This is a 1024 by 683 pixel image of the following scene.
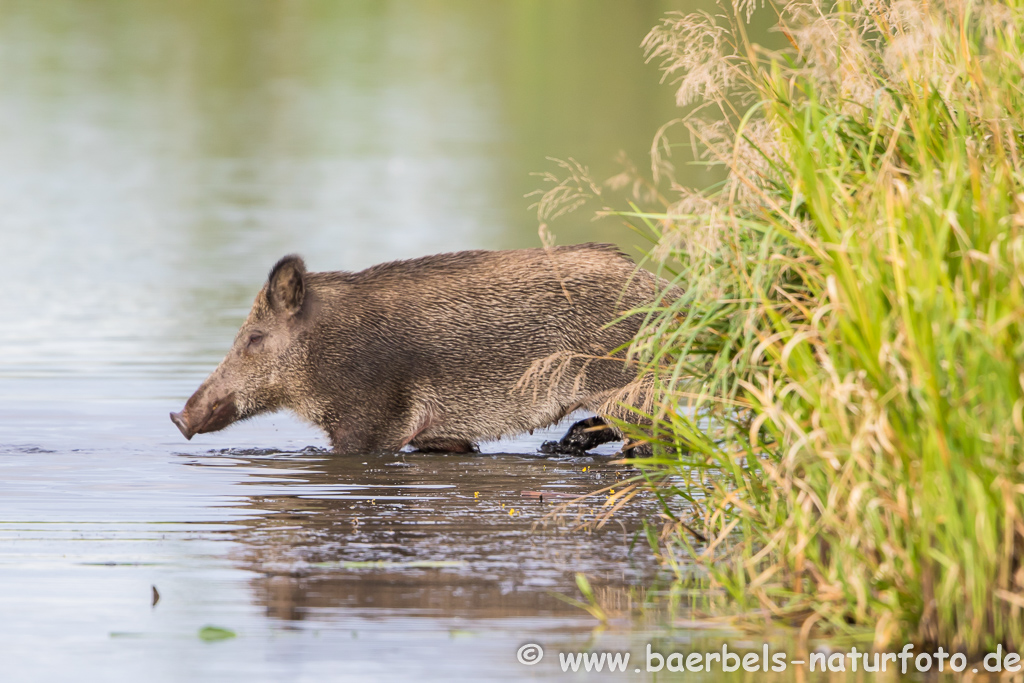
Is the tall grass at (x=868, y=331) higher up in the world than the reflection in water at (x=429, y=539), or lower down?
higher up

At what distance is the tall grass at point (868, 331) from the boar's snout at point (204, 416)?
3.98 meters

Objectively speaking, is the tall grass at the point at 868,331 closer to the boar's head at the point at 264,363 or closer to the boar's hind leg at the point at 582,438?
the boar's hind leg at the point at 582,438

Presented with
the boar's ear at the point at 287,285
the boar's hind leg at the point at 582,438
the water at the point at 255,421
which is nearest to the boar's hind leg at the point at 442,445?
the water at the point at 255,421

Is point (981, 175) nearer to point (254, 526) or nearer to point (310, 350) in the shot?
point (254, 526)

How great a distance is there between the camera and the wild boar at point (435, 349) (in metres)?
10.3

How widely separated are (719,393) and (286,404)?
13.1ft

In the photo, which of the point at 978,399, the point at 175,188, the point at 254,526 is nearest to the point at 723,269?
the point at 978,399

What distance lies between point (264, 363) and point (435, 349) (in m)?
1.12

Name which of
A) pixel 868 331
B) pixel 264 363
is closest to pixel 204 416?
pixel 264 363

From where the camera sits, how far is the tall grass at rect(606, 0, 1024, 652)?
563cm

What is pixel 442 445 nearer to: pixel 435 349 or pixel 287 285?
pixel 435 349

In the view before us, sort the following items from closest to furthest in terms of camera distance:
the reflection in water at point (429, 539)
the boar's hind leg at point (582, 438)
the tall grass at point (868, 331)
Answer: the tall grass at point (868, 331) < the reflection in water at point (429, 539) < the boar's hind leg at point (582, 438)

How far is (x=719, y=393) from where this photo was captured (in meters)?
7.51

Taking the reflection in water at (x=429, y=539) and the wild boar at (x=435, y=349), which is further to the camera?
the wild boar at (x=435, y=349)
